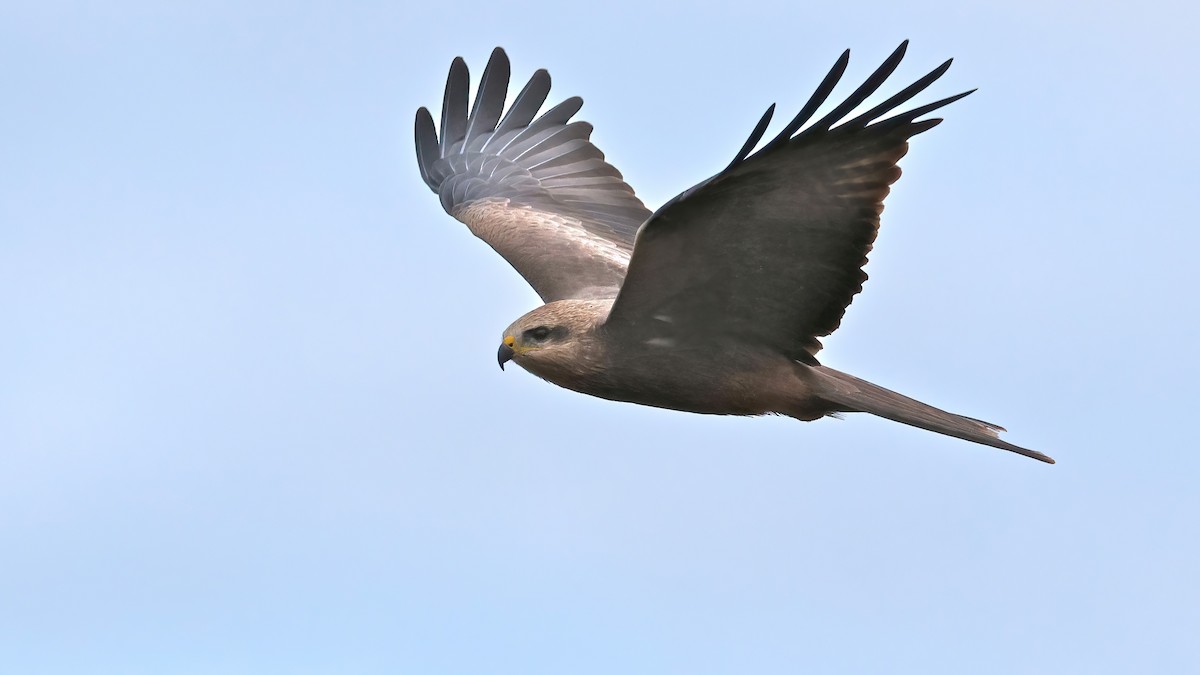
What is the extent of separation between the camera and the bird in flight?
796 cm

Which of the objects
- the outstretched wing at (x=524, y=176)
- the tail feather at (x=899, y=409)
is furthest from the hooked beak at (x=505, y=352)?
the outstretched wing at (x=524, y=176)

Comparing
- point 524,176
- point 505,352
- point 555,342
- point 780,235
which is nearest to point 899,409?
point 780,235

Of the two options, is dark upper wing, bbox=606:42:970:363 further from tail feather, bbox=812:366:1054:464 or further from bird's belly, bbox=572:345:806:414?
tail feather, bbox=812:366:1054:464

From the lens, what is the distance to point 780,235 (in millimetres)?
8344

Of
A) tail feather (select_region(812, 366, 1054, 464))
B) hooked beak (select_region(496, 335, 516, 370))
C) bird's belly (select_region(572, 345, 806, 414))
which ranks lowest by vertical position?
tail feather (select_region(812, 366, 1054, 464))

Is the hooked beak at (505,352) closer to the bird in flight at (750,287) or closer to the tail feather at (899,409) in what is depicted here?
the bird in flight at (750,287)

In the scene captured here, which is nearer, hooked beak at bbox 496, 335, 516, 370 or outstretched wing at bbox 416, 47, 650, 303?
hooked beak at bbox 496, 335, 516, 370

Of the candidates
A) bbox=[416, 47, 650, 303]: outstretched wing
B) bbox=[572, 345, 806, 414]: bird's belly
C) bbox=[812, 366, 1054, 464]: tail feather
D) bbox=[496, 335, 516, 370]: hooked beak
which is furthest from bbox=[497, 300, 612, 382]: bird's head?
bbox=[416, 47, 650, 303]: outstretched wing

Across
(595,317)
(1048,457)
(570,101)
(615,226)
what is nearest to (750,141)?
(595,317)

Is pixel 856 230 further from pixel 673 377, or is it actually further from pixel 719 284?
pixel 673 377

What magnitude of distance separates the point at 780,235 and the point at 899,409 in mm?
1252

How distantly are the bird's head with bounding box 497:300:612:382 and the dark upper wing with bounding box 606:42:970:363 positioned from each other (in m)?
0.20

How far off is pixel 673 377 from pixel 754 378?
17.0 inches

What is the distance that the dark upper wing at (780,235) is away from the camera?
25.9 ft
